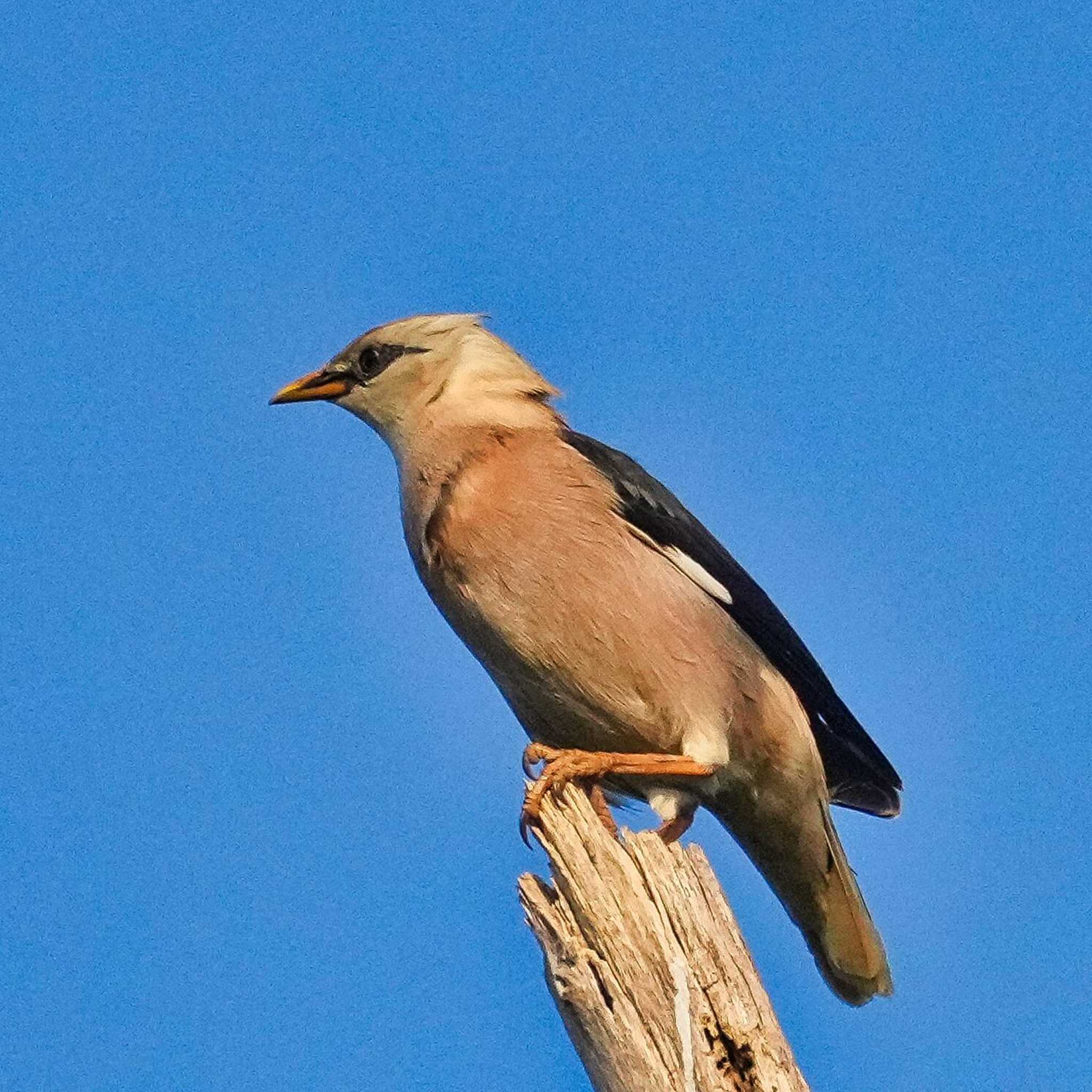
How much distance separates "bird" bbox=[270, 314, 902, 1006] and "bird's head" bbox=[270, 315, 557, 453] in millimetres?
14

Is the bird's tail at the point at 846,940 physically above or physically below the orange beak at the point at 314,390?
below

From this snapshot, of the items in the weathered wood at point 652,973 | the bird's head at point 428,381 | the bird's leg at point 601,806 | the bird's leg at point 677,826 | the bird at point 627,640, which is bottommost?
the weathered wood at point 652,973

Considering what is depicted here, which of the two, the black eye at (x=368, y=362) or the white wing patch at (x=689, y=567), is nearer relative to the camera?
the white wing patch at (x=689, y=567)

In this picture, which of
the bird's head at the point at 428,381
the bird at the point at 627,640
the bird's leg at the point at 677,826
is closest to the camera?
the bird at the point at 627,640

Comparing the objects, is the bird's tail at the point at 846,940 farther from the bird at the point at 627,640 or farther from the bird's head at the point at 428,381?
the bird's head at the point at 428,381

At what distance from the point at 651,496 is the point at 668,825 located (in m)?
1.44

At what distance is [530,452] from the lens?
25.2 ft

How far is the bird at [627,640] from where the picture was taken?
7.20 meters

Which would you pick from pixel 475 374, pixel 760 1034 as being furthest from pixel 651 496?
pixel 760 1034

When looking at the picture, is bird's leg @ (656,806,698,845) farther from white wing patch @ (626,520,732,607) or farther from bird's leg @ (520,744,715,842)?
white wing patch @ (626,520,732,607)

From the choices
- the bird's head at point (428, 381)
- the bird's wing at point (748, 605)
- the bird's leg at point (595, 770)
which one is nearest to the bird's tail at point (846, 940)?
the bird's wing at point (748, 605)

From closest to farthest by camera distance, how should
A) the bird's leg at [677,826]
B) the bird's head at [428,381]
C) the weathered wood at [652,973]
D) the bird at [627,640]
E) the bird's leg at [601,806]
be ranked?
1. the weathered wood at [652,973]
2. the bird's leg at [601,806]
3. the bird at [627,640]
4. the bird's leg at [677,826]
5. the bird's head at [428,381]

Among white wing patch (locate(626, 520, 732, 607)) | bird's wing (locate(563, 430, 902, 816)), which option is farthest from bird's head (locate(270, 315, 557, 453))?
white wing patch (locate(626, 520, 732, 607))

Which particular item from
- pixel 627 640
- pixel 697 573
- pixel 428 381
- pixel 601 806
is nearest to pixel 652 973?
pixel 601 806
